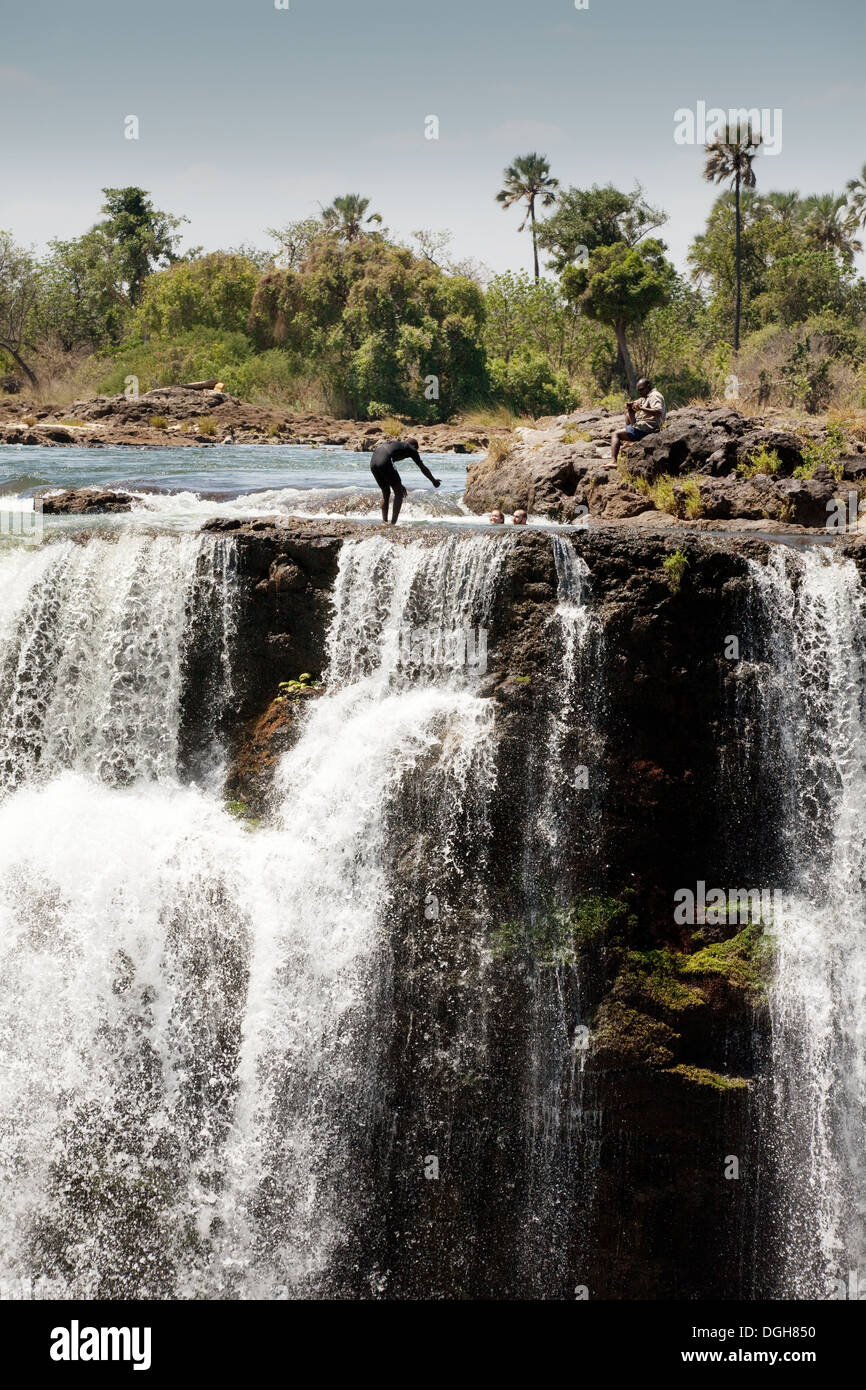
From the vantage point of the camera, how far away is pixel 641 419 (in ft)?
47.0

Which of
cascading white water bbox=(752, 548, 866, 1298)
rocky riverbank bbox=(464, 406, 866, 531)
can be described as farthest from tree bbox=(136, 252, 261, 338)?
cascading white water bbox=(752, 548, 866, 1298)

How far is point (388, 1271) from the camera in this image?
25.7ft

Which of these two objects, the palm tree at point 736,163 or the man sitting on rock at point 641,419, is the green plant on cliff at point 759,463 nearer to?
the man sitting on rock at point 641,419

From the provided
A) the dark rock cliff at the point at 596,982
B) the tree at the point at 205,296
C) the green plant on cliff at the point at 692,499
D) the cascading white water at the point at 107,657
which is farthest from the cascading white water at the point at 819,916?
the tree at the point at 205,296

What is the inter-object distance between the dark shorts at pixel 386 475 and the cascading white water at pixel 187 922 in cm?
214

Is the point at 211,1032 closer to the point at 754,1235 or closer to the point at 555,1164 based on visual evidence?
the point at 555,1164

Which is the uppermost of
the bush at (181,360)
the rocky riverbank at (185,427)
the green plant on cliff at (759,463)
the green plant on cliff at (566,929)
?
the bush at (181,360)

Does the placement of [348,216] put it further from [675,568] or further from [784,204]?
[675,568]

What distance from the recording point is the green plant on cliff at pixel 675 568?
865cm

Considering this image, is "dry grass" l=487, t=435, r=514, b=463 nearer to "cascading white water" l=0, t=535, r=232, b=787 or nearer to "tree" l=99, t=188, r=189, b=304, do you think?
"cascading white water" l=0, t=535, r=232, b=787

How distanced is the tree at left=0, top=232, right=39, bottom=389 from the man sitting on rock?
120 feet

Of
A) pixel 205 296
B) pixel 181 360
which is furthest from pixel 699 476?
pixel 205 296

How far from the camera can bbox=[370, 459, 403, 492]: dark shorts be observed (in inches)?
442
